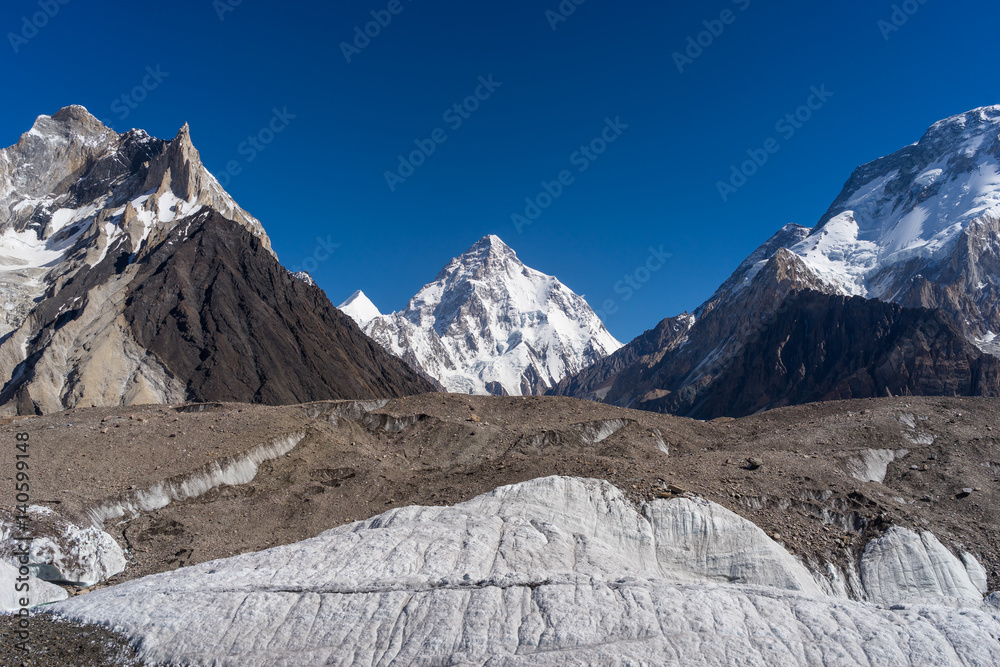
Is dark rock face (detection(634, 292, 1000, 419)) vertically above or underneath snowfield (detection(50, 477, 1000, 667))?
above

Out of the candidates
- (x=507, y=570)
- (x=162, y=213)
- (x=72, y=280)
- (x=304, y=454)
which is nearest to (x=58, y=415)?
(x=304, y=454)

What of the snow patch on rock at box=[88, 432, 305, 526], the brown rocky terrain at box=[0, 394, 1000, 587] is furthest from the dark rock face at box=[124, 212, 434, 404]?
the snow patch on rock at box=[88, 432, 305, 526]

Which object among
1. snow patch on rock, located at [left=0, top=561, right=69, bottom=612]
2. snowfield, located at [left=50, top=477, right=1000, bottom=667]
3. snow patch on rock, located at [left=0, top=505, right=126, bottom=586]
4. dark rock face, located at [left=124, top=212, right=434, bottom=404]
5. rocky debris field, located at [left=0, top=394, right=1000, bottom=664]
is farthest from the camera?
dark rock face, located at [left=124, top=212, right=434, bottom=404]

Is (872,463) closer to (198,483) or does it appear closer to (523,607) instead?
(523,607)

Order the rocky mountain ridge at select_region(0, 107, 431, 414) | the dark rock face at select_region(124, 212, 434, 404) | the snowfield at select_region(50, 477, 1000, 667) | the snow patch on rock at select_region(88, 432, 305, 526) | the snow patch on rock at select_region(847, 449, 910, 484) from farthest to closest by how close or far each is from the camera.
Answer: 1. the dark rock face at select_region(124, 212, 434, 404)
2. the rocky mountain ridge at select_region(0, 107, 431, 414)
3. the snow patch on rock at select_region(847, 449, 910, 484)
4. the snow patch on rock at select_region(88, 432, 305, 526)
5. the snowfield at select_region(50, 477, 1000, 667)

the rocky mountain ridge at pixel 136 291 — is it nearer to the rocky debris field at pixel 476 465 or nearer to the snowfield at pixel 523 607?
the rocky debris field at pixel 476 465

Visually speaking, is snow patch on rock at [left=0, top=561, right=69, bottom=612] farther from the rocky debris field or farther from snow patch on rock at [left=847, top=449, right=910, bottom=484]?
snow patch on rock at [left=847, top=449, right=910, bottom=484]

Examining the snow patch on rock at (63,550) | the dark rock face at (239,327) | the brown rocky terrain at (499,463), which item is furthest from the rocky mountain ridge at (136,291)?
the snow patch on rock at (63,550)
